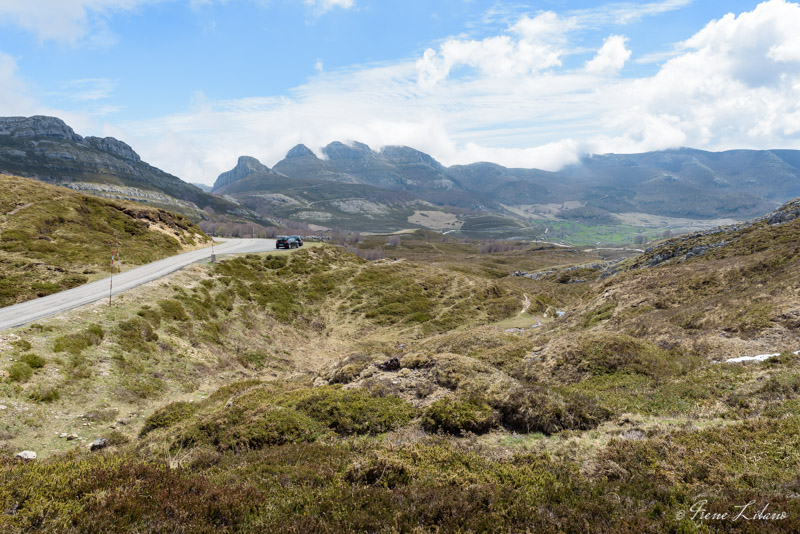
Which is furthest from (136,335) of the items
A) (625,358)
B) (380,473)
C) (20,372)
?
(625,358)

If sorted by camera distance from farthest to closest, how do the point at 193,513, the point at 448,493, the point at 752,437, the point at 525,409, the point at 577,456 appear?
the point at 525,409 → the point at 577,456 → the point at 752,437 → the point at 448,493 → the point at 193,513

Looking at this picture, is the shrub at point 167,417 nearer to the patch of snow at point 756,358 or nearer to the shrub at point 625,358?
the shrub at point 625,358

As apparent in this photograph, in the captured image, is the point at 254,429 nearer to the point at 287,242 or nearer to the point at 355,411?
the point at 355,411

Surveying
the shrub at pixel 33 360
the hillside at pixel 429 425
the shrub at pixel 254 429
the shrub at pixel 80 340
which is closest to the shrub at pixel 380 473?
the hillside at pixel 429 425

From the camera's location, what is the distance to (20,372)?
61.2 feet

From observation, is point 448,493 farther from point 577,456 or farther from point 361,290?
point 361,290

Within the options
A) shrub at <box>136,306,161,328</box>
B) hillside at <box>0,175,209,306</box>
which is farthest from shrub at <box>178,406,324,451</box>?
hillside at <box>0,175,209,306</box>

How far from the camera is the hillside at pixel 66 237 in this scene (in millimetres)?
33594

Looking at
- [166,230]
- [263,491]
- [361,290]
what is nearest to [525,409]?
[263,491]

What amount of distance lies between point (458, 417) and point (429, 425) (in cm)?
116

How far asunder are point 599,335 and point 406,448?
1588 cm

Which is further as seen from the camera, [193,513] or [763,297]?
[763,297]

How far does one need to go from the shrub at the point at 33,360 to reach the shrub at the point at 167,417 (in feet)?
25.8

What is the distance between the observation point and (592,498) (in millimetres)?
8312
